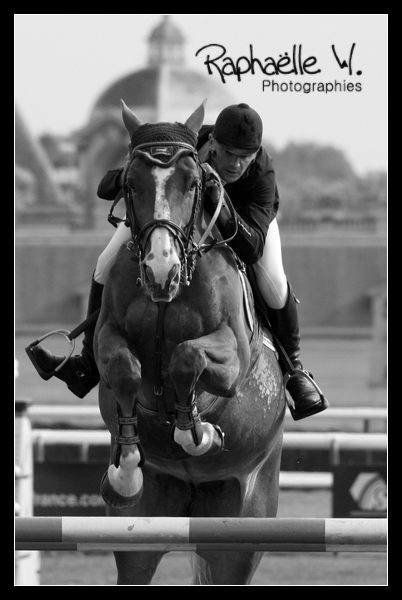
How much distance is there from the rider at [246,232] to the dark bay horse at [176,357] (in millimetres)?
129

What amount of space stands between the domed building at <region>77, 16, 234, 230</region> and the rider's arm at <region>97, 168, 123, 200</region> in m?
48.6

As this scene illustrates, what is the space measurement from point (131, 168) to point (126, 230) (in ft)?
1.98

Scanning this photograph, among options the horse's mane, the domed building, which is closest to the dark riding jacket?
the horse's mane

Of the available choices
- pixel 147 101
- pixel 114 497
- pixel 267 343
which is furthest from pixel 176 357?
pixel 147 101

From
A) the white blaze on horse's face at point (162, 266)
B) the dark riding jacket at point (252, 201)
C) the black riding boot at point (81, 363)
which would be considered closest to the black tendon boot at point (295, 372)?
the dark riding jacket at point (252, 201)

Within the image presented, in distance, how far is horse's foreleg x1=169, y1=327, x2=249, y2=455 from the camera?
4.36 m

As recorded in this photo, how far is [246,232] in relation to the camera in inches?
189

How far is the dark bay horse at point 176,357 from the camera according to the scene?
438 cm

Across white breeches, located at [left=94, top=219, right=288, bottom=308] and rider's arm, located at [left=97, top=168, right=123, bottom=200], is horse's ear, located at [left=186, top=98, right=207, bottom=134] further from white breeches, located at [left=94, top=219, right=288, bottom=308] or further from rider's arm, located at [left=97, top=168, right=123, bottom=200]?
white breeches, located at [left=94, top=219, right=288, bottom=308]

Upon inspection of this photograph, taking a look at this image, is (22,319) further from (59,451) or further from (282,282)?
(282,282)

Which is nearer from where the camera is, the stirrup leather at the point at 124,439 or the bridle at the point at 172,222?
the bridle at the point at 172,222

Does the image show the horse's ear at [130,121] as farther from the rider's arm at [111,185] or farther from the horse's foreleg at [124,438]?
the horse's foreleg at [124,438]

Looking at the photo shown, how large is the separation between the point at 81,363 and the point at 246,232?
1105 millimetres

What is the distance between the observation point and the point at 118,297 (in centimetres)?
465
